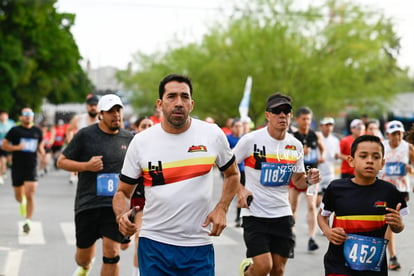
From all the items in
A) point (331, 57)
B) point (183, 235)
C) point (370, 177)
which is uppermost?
point (331, 57)

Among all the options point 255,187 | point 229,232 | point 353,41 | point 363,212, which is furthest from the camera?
point 353,41

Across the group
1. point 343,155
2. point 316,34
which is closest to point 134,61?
point 316,34

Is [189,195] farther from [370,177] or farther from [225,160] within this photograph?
[370,177]

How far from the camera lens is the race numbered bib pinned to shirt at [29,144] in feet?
43.3

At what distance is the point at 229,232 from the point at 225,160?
309 inches

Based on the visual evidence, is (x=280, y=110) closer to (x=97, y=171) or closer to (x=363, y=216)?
(x=97, y=171)

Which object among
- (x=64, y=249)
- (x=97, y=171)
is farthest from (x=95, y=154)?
(x=64, y=249)

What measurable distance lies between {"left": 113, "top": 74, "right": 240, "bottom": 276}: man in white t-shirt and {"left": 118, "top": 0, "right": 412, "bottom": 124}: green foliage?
40.4 m

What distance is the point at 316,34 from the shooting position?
1802 inches

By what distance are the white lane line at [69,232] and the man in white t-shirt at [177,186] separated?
644 centimetres

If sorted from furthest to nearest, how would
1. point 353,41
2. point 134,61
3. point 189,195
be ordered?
point 134,61, point 353,41, point 189,195

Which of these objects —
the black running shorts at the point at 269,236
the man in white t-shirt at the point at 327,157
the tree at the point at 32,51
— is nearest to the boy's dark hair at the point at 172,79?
the black running shorts at the point at 269,236

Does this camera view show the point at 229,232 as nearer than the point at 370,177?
No

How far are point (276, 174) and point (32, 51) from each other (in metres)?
36.1
